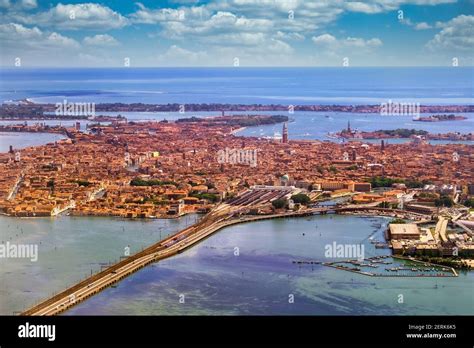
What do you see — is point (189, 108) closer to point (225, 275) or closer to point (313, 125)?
point (313, 125)

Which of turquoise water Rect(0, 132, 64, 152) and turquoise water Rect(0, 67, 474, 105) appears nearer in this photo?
turquoise water Rect(0, 132, 64, 152)

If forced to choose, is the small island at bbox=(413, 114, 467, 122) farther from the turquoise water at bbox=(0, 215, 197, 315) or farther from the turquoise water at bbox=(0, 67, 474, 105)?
the turquoise water at bbox=(0, 215, 197, 315)

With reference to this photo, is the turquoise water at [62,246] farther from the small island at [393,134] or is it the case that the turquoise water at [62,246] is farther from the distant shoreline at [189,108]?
the distant shoreline at [189,108]

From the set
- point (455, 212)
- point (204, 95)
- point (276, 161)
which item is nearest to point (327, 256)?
point (455, 212)

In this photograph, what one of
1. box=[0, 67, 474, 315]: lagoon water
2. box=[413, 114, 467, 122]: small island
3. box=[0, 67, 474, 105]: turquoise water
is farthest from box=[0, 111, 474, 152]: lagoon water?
box=[0, 67, 474, 315]: lagoon water

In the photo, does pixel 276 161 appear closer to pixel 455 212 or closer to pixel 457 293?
pixel 455 212

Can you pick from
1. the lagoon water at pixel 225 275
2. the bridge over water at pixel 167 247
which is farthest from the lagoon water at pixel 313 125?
the lagoon water at pixel 225 275

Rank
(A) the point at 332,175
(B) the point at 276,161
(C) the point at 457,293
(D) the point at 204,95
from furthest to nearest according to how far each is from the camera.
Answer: (D) the point at 204,95
(B) the point at 276,161
(A) the point at 332,175
(C) the point at 457,293
